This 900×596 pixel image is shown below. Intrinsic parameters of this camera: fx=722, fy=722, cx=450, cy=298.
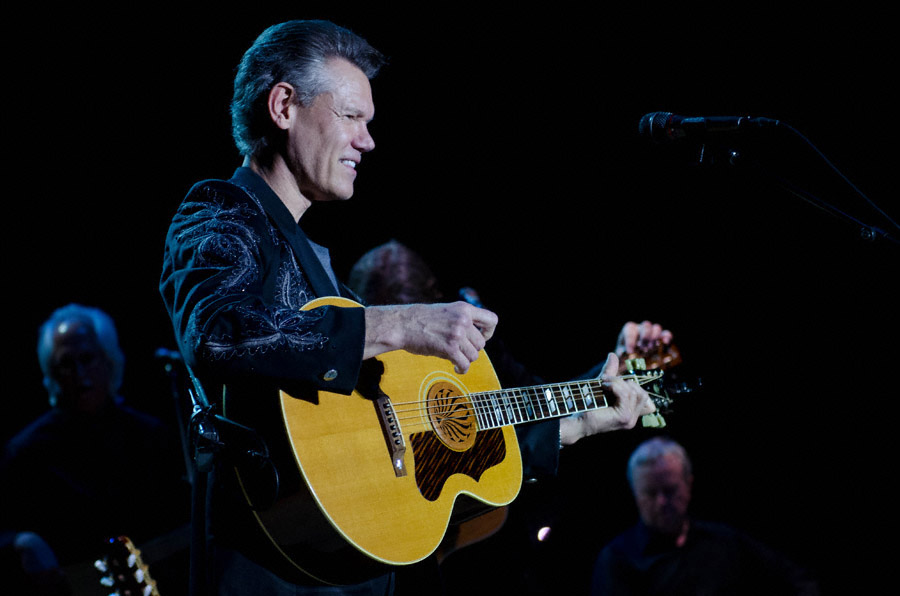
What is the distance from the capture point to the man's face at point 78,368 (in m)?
4.46

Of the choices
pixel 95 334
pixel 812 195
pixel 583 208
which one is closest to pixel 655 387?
pixel 812 195

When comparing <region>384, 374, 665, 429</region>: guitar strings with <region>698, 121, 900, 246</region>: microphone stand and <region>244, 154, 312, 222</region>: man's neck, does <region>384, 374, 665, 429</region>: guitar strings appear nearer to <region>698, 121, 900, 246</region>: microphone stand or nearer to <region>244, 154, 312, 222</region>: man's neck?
<region>244, 154, 312, 222</region>: man's neck

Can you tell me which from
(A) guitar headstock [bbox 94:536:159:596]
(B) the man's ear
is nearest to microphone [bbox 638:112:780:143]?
(B) the man's ear

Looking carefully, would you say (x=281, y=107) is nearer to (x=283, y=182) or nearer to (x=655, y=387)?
(x=283, y=182)

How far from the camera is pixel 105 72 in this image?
15.1 feet

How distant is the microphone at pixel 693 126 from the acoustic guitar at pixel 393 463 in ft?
3.26

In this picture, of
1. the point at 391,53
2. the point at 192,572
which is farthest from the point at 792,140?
the point at 391,53

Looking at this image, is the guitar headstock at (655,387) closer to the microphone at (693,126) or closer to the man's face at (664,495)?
the microphone at (693,126)

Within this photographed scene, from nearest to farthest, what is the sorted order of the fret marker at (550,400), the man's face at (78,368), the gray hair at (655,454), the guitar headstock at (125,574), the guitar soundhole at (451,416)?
the guitar soundhole at (451,416) → the guitar headstock at (125,574) → the fret marker at (550,400) → the man's face at (78,368) → the gray hair at (655,454)

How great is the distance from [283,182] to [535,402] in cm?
114

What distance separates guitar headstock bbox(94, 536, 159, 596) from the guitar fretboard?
128 cm

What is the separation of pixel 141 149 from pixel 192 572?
3761 millimetres

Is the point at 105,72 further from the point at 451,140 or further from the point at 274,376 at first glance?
the point at 274,376

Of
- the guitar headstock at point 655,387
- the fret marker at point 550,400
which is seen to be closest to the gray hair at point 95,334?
the fret marker at point 550,400
